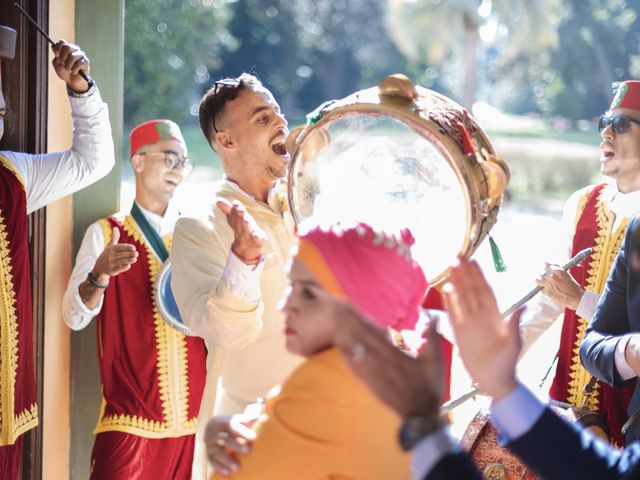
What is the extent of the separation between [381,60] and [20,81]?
26599 mm

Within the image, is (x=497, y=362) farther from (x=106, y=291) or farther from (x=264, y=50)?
(x=264, y=50)

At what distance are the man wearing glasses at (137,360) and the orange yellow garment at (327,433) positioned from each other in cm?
208

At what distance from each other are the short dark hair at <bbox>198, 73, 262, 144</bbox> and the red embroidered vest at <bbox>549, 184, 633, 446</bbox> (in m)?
1.46

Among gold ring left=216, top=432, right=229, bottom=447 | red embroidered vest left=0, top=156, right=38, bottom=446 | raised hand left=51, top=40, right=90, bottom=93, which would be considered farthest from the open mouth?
gold ring left=216, top=432, right=229, bottom=447

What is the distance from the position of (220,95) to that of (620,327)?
4.63ft

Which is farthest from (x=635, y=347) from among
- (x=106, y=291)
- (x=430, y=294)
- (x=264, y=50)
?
(x=264, y=50)

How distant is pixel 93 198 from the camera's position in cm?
391

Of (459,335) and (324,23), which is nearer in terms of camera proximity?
(459,335)

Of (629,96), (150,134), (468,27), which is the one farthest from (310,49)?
(629,96)

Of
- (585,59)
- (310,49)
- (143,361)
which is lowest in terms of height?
(143,361)

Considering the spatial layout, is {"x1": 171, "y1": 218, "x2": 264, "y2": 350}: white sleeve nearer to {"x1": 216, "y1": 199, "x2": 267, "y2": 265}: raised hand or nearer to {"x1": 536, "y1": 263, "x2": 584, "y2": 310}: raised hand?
{"x1": 216, "y1": 199, "x2": 267, "y2": 265}: raised hand

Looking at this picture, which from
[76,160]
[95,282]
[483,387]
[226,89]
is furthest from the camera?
[95,282]

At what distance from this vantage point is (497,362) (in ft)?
4.61

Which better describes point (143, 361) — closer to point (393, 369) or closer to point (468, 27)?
point (393, 369)
